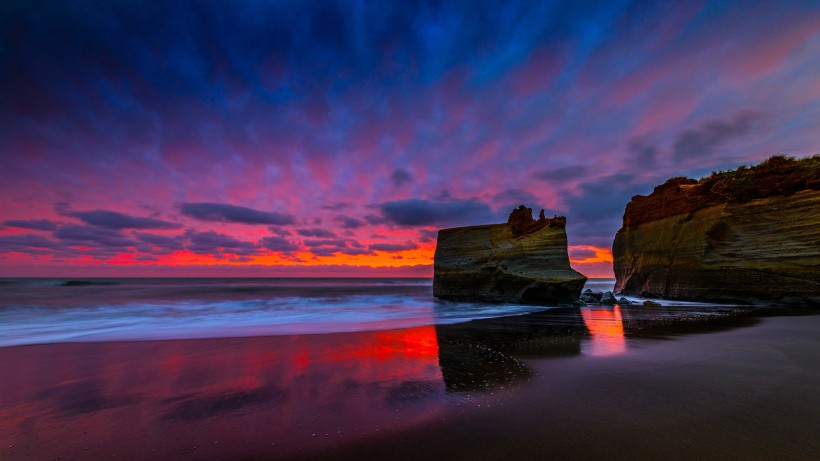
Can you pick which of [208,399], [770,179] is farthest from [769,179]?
[208,399]

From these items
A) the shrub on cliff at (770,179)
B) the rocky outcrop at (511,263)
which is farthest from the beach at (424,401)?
the shrub on cliff at (770,179)

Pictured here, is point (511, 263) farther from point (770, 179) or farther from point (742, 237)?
point (770, 179)

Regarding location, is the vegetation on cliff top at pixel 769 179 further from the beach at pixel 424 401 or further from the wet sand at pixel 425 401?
the wet sand at pixel 425 401

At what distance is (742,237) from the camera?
53.9ft

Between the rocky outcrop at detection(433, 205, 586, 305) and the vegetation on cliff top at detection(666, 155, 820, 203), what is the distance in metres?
8.26

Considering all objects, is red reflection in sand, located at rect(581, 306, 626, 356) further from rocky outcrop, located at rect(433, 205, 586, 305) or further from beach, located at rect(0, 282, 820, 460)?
rocky outcrop, located at rect(433, 205, 586, 305)

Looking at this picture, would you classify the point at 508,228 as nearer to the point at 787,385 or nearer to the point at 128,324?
the point at 787,385

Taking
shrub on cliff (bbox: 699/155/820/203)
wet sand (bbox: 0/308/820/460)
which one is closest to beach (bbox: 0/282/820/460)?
wet sand (bbox: 0/308/820/460)

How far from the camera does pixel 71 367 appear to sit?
604 cm

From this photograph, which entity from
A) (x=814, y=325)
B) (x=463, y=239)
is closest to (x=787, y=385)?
(x=814, y=325)

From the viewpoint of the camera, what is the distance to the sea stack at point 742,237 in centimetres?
1475

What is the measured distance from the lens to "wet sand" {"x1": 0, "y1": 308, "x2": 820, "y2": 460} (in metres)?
2.94

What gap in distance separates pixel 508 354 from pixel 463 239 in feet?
59.6

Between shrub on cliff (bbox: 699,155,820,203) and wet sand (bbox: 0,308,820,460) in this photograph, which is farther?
shrub on cliff (bbox: 699,155,820,203)
